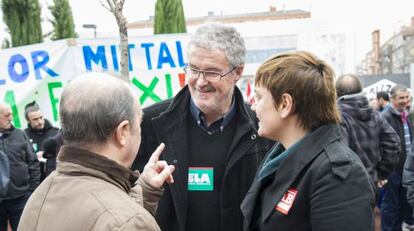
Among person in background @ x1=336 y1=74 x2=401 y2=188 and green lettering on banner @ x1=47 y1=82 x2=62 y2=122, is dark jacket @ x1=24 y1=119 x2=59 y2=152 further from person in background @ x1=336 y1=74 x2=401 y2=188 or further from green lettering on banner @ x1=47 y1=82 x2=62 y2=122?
person in background @ x1=336 y1=74 x2=401 y2=188

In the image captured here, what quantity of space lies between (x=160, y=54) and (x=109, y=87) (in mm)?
4898

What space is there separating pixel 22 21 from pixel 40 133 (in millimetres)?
5135

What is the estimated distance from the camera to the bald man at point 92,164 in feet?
4.44

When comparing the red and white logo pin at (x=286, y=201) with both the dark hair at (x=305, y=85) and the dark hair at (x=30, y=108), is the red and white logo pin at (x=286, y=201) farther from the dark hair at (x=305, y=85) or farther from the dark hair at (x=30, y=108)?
the dark hair at (x=30, y=108)

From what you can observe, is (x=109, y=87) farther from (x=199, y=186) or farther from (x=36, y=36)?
(x=36, y=36)

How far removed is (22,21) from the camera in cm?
1050

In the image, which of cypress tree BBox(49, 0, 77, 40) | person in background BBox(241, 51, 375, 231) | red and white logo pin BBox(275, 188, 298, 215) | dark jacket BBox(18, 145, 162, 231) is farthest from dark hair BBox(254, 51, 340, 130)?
cypress tree BBox(49, 0, 77, 40)

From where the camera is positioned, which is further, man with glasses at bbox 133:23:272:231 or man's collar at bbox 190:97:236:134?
man's collar at bbox 190:97:236:134

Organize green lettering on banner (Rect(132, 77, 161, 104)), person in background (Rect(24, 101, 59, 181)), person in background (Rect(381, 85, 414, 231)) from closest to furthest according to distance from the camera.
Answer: person in background (Rect(381, 85, 414, 231)), person in background (Rect(24, 101, 59, 181)), green lettering on banner (Rect(132, 77, 161, 104))

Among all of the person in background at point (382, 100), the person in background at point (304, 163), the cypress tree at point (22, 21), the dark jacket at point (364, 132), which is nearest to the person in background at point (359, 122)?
the dark jacket at point (364, 132)

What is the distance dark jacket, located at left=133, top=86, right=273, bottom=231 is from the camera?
2324 mm

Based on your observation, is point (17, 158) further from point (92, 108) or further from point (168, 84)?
point (92, 108)

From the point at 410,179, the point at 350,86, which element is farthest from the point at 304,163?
the point at 350,86

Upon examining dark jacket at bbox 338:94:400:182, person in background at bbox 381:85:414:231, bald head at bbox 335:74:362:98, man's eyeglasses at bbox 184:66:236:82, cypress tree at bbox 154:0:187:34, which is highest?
cypress tree at bbox 154:0:187:34
